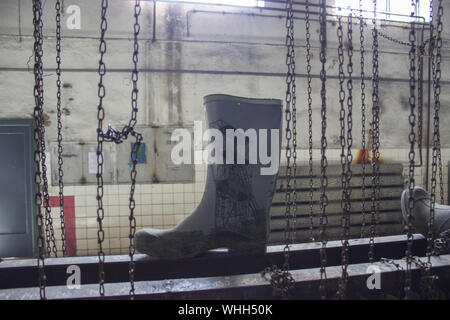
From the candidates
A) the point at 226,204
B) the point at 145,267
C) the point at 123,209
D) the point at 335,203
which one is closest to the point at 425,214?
the point at 226,204

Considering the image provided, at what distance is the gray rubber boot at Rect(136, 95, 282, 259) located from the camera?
1561mm

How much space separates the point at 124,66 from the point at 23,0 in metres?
1.40

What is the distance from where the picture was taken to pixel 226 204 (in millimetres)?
1565

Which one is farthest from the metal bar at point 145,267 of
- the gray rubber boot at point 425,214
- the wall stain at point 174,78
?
the wall stain at point 174,78

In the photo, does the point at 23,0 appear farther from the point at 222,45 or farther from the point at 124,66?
the point at 222,45

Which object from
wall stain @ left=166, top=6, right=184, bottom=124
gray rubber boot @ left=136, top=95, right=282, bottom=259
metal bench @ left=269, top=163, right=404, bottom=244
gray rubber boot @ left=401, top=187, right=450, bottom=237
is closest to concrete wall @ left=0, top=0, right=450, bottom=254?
wall stain @ left=166, top=6, right=184, bottom=124

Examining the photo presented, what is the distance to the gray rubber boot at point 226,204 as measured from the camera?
1.56 meters

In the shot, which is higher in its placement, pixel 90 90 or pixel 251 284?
pixel 90 90

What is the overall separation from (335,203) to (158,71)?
312 cm

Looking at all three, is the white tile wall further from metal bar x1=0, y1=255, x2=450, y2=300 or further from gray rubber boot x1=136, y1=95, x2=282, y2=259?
metal bar x1=0, y1=255, x2=450, y2=300

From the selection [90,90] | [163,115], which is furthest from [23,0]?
[163,115]

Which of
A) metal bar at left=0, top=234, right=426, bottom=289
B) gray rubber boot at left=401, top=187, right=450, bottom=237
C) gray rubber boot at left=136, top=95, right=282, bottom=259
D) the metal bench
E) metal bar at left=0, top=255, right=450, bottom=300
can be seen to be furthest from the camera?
the metal bench

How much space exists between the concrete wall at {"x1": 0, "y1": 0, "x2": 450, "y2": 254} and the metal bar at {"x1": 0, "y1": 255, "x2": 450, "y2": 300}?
2.46m
